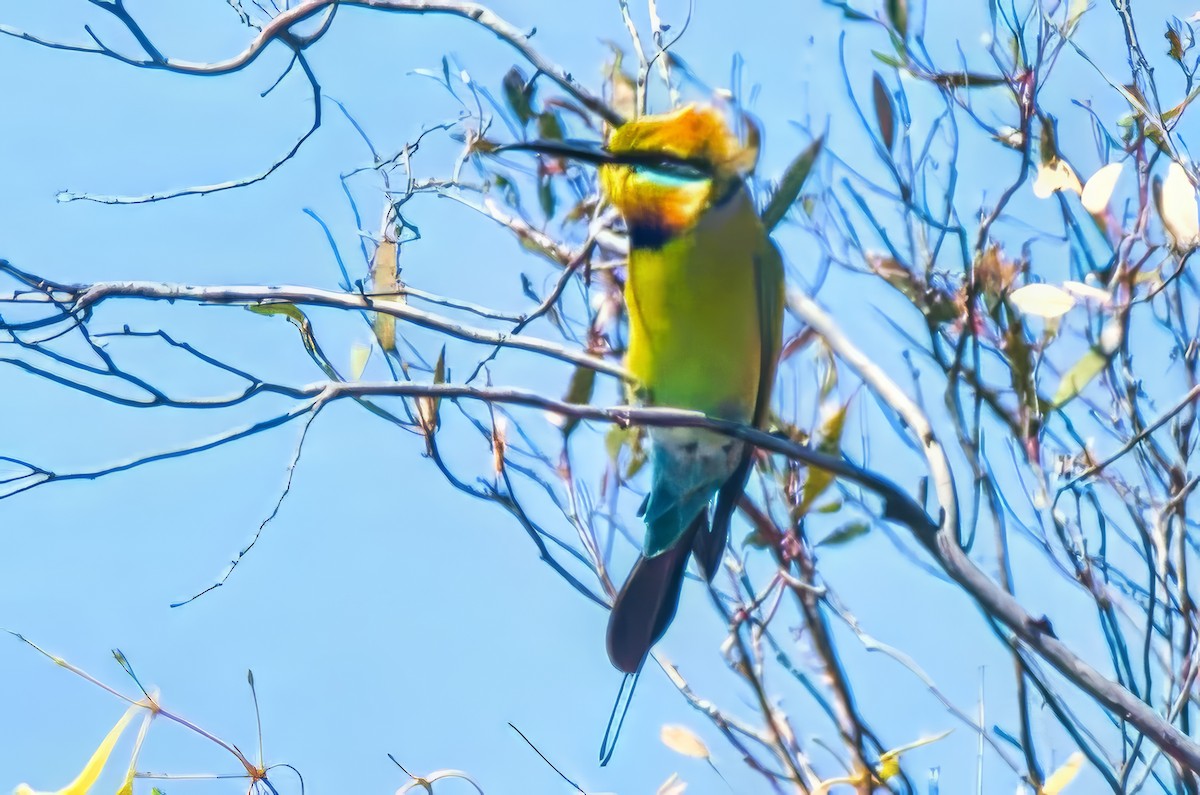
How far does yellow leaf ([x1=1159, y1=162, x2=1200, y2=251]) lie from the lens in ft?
2.55

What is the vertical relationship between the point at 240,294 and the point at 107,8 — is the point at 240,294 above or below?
below

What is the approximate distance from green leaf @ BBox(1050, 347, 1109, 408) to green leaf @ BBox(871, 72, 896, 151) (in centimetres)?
22

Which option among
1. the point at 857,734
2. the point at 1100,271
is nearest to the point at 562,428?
the point at 857,734

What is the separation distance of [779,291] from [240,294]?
Answer: 0.42 metres

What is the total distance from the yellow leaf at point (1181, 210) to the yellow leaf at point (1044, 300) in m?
0.08

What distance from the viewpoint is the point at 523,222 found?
962mm

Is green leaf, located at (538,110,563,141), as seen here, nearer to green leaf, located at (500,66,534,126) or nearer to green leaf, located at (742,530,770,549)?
green leaf, located at (500,66,534,126)

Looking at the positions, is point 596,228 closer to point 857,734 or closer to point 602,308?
point 602,308

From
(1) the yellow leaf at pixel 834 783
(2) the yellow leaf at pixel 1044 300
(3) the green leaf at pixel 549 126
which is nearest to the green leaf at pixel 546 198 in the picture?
(3) the green leaf at pixel 549 126

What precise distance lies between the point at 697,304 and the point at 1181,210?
0.35m

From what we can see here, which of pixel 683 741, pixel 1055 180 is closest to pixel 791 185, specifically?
pixel 1055 180

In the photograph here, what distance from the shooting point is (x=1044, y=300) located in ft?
2.60

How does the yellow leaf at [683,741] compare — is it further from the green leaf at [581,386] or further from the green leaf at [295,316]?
the green leaf at [295,316]

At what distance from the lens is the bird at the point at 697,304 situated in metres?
0.88
